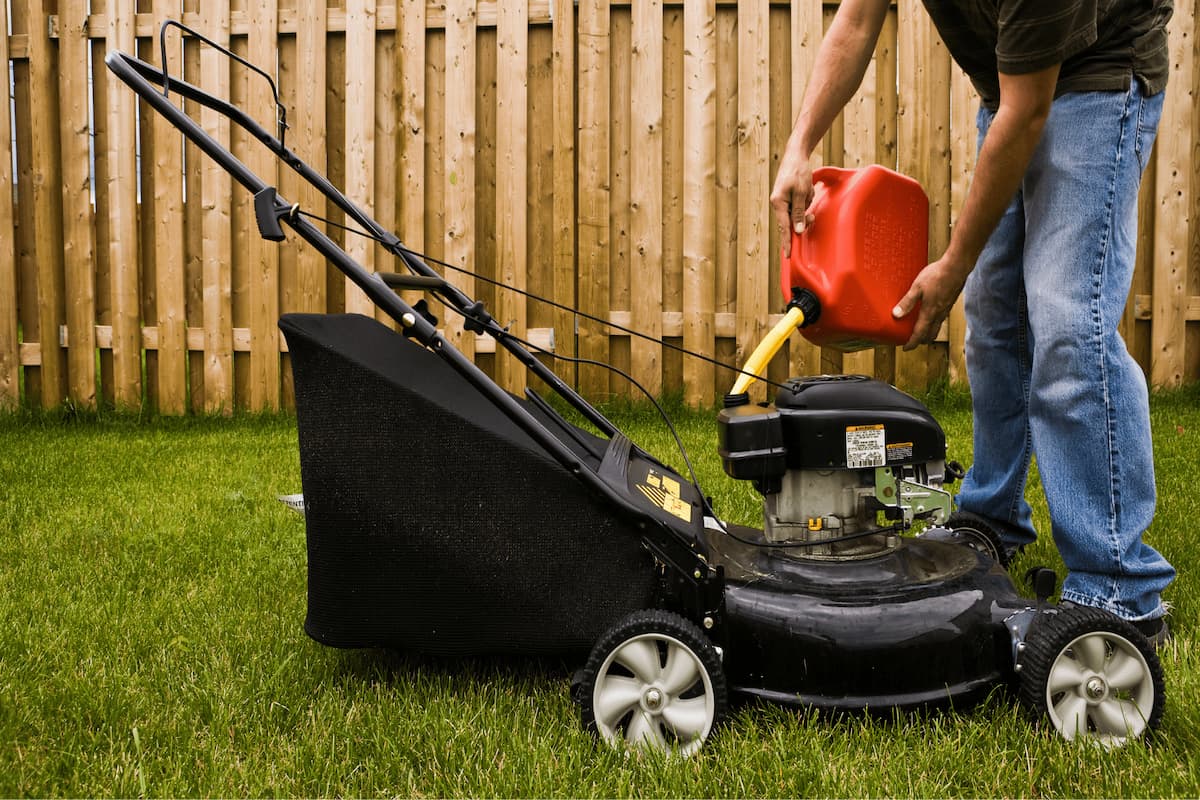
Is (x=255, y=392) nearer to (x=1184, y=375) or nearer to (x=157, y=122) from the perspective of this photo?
(x=157, y=122)

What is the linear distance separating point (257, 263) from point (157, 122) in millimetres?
756

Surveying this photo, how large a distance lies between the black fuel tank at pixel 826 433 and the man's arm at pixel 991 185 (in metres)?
0.21

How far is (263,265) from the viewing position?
14.6 ft

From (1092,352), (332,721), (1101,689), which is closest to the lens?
(1101,689)

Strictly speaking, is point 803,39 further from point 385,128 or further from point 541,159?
point 385,128

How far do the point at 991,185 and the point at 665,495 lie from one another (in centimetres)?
A: 72

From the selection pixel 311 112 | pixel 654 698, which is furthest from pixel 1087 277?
pixel 311 112

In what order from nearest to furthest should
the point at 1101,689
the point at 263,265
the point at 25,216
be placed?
the point at 1101,689, the point at 263,265, the point at 25,216

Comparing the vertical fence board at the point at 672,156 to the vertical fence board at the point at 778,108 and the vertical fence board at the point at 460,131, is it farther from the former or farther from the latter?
the vertical fence board at the point at 460,131

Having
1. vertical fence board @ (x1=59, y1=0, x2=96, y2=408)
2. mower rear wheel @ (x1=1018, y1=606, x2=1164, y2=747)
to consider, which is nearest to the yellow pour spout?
mower rear wheel @ (x1=1018, y1=606, x2=1164, y2=747)

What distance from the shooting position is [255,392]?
4.52m

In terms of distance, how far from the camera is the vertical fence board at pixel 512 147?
427 cm

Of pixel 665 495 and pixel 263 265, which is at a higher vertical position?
pixel 263 265

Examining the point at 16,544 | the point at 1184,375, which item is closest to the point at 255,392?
the point at 16,544
